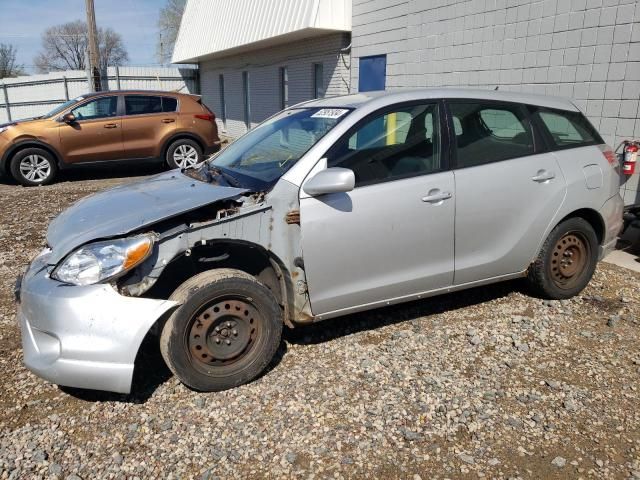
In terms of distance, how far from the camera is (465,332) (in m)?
4.00

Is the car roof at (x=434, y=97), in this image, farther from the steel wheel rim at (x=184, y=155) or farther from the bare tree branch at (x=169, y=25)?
the bare tree branch at (x=169, y=25)

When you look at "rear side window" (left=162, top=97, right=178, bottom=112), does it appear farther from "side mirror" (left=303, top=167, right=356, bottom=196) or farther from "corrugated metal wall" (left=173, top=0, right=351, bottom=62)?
"side mirror" (left=303, top=167, right=356, bottom=196)

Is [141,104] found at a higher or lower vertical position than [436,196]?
higher

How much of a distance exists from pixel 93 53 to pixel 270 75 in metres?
9.82

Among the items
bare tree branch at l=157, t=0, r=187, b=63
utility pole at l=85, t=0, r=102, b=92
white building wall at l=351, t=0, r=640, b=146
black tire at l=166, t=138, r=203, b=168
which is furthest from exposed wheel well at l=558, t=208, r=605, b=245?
bare tree branch at l=157, t=0, r=187, b=63

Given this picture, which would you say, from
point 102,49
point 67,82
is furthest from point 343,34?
point 102,49

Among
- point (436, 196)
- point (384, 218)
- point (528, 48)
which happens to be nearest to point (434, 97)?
point (436, 196)

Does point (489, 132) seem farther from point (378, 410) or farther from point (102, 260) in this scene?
point (102, 260)

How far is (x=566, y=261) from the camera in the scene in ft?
14.4

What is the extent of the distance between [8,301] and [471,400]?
393 centimetres

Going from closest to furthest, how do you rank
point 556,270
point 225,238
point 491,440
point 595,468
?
point 595,468
point 491,440
point 225,238
point 556,270

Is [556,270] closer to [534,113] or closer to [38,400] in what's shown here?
[534,113]

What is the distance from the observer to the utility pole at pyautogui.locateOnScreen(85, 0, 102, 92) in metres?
19.7

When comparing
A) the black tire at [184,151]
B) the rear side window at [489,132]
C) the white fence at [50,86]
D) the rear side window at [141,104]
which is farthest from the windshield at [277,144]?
the white fence at [50,86]
